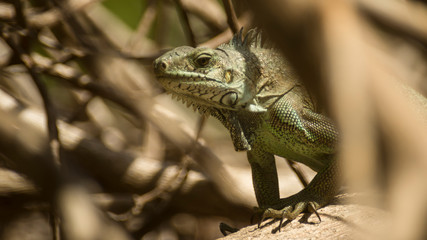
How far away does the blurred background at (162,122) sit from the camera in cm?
45

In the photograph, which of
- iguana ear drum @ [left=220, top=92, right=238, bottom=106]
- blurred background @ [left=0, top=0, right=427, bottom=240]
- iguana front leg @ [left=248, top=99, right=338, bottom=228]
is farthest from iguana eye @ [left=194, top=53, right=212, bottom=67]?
iguana front leg @ [left=248, top=99, right=338, bottom=228]

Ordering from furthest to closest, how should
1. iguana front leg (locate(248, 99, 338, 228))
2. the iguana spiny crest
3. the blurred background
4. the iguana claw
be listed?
the iguana spiny crest < iguana front leg (locate(248, 99, 338, 228)) < the iguana claw < the blurred background

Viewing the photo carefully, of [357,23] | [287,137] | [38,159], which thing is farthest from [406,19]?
[38,159]

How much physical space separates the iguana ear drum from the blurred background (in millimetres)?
451

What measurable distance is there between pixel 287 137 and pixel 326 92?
2.43 meters

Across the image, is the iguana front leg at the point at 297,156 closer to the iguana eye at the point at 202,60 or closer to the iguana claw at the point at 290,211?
the iguana claw at the point at 290,211

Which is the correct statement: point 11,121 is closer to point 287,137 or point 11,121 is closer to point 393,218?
point 287,137

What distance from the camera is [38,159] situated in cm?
364

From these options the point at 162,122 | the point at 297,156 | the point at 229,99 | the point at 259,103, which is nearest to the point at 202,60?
the point at 229,99

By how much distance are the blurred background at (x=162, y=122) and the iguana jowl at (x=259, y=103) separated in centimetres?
41

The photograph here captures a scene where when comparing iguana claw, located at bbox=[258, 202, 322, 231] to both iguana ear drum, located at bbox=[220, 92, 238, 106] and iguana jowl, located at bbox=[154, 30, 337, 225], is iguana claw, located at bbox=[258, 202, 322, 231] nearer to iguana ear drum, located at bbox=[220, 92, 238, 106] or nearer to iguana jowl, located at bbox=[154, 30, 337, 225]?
iguana jowl, located at bbox=[154, 30, 337, 225]

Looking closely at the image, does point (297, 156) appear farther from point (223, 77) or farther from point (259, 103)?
point (223, 77)

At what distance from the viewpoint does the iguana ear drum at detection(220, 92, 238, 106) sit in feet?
9.15

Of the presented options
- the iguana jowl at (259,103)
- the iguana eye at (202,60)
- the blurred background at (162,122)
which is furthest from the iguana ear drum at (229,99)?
the blurred background at (162,122)
